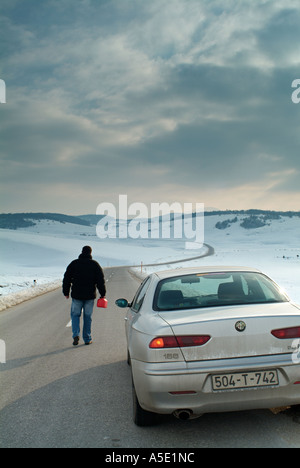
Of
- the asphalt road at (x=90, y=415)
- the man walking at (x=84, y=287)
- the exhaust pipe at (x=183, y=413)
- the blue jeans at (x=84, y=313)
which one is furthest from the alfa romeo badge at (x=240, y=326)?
the blue jeans at (x=84, y=313)

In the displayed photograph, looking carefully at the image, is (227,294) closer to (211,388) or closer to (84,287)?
(211,388)

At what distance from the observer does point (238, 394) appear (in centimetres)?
366

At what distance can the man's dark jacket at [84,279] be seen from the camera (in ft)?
27.3

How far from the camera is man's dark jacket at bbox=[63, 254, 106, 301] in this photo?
27.3ft

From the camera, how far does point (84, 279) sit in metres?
8.36

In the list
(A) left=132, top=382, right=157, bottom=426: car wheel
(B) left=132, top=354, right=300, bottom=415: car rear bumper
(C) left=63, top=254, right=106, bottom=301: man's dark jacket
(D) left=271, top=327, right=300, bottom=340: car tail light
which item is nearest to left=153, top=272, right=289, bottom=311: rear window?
(D) left=271, top=327, right=300, bottom=340: car tail light

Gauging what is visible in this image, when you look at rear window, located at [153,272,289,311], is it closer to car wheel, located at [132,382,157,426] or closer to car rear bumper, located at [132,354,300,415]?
car rear bumper, located at [132,354,300,415]

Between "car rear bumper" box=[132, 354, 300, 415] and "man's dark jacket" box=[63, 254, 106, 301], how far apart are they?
15.6ft

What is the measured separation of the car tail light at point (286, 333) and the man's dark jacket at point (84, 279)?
5100 millimetres

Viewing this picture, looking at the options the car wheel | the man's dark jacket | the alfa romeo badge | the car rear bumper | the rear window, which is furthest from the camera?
the man's dark jacket

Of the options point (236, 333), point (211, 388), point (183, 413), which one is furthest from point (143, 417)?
point (236, 333)

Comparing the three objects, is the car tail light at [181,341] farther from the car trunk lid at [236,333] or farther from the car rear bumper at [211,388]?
the car rear bumper at [211,388]
